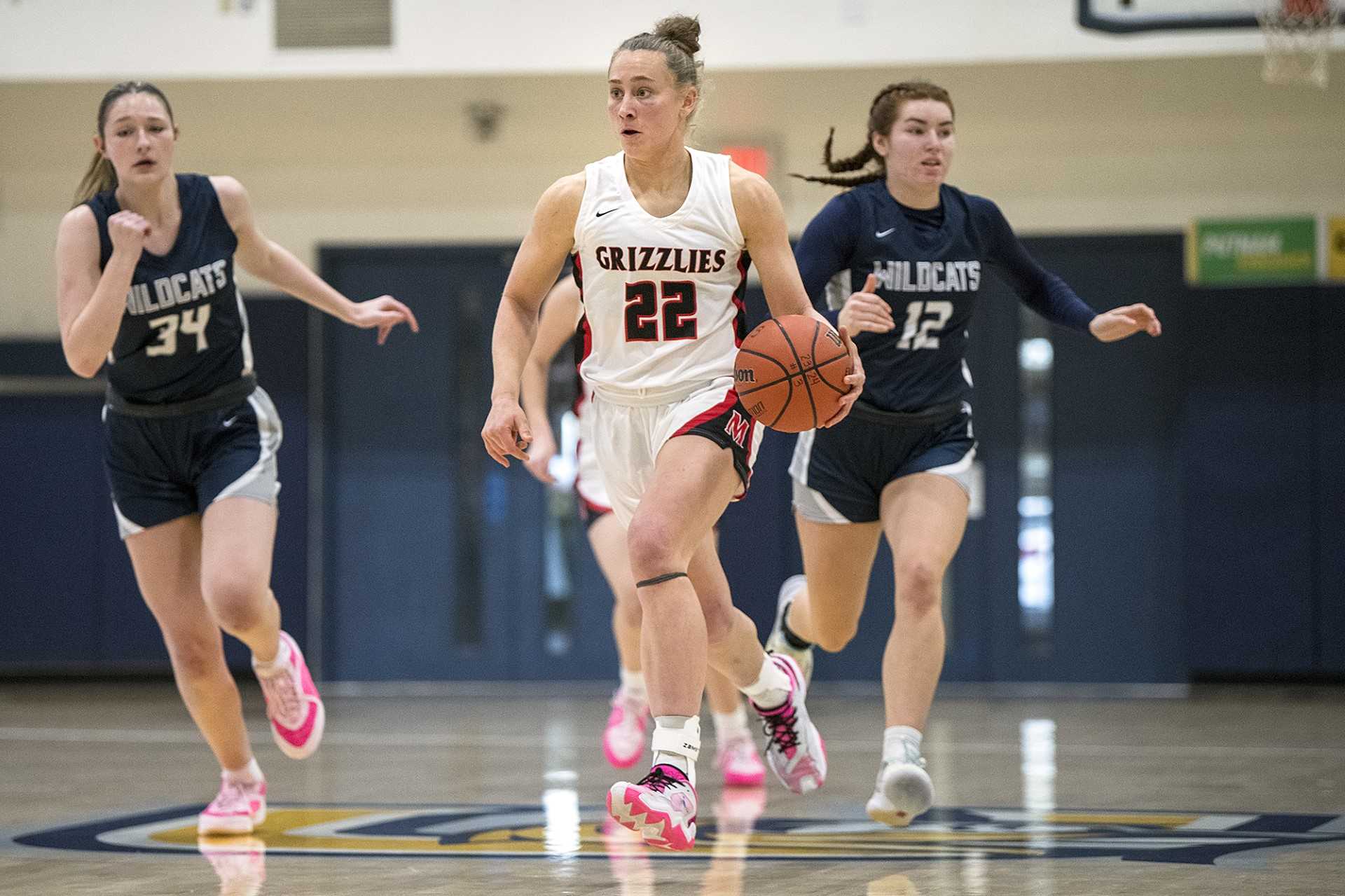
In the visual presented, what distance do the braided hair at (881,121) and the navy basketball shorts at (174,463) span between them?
1742 millimetres

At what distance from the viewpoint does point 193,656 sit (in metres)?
4.64

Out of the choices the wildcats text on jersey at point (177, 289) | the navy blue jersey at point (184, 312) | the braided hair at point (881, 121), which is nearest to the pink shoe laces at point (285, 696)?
the navy blue jersey at point (184, 312)

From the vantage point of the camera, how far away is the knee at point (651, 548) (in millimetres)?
Answer: 3631

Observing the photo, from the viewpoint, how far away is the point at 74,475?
1068 centimetres

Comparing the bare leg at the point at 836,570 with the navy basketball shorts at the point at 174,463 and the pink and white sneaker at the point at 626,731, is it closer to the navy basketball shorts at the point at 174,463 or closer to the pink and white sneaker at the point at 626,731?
the pink and white sneaker at the point at 626,731

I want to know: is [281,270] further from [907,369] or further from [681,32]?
[907,369]

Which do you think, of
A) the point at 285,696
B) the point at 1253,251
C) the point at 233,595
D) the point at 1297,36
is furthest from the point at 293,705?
the point at 1253,251

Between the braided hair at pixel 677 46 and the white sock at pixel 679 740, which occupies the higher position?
the braided hair at pixel 677 46

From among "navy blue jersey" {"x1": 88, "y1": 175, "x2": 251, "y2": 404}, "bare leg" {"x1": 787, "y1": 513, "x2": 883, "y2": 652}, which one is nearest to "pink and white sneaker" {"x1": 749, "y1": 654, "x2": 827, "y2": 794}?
"bare leg" {"x1": 787, "y1": 513, "x2": 883, "y2": 652}

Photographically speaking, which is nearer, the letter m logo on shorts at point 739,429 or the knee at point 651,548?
the knee at point 651,548

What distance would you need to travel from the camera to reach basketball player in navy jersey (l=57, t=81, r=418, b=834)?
14.4ft

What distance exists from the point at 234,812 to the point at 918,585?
6.47 ft

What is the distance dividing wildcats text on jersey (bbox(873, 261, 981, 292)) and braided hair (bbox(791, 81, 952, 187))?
0.32 m

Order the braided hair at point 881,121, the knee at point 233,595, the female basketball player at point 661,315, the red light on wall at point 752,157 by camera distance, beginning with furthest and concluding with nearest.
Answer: the red light on wall at point 752,157
the braided hair at point 881,121
the knee at point 233,595
the female basketball player at point 661,315
